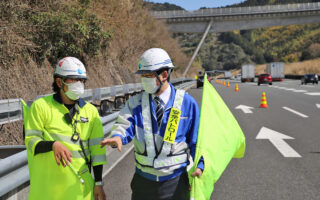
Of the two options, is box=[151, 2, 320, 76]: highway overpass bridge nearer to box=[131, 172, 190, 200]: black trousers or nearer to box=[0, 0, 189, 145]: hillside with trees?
box=[0, 0, 189, 145]: hillside with trees

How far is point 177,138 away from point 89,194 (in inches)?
34.1

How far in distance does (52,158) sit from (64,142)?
0.15 m

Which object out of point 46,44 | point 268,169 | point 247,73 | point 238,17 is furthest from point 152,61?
point 238,17

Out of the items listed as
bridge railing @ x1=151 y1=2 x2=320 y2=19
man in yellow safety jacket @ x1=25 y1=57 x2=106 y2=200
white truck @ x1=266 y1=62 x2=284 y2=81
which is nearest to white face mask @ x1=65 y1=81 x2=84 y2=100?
man in yellow safety jacket @ x1=25 y1=57 x2=106 y2=200

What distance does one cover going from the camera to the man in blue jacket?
9.47 feet

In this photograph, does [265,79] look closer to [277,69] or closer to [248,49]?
[277,69]

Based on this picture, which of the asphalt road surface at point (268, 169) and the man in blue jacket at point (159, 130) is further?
the asphalt road surface at point (268, 169)

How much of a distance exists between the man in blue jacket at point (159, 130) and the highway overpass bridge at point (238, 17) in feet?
214

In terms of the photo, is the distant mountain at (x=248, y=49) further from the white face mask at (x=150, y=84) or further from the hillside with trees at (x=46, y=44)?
the white face mask at (x=150, y=84)

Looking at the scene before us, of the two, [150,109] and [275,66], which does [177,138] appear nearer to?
[150,109]

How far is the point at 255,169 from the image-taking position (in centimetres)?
664

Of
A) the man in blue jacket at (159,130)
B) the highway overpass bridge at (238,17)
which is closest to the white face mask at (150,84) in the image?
the man in blue jacket at (159,130)

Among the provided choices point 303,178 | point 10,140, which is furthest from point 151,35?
point 303,178

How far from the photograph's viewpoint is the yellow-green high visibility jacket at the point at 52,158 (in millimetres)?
2945
